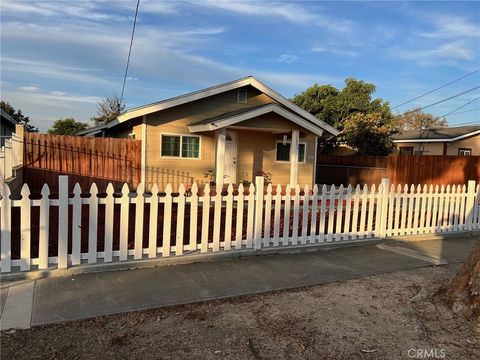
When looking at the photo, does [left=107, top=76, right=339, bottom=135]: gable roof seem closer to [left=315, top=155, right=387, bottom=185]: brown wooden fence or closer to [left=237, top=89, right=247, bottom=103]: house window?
[left=237, top=89, right=247, bottom=103]: house window

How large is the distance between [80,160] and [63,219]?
1000 cm

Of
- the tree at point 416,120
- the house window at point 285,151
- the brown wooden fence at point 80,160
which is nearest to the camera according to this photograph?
the brown wooden fence at point 80,160

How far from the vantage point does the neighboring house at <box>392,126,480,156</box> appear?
25016 mm

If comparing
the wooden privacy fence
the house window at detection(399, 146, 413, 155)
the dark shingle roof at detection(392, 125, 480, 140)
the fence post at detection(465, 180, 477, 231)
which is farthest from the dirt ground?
the house window at detection(399, 146, 413, 155)

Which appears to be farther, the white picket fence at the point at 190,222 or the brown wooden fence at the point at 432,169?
the brown wooden fence at the point at 432,169

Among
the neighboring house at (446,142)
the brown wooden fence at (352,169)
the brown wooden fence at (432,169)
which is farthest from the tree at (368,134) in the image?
the brown wooden fence at (432,169)

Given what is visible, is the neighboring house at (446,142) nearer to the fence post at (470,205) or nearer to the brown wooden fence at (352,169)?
the brown wooden fence at (352,169)

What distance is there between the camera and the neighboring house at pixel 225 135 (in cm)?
1446

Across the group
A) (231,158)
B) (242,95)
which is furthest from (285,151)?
(242,95)

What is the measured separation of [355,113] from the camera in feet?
91.4

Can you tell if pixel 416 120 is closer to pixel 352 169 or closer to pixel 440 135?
pixel 440 135

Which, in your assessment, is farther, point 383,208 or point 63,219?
point 383,208

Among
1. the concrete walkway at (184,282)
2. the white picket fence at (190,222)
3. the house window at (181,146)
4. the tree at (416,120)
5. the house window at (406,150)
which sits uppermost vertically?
the tree at (416,120)

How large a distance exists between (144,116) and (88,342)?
11.8 meters
